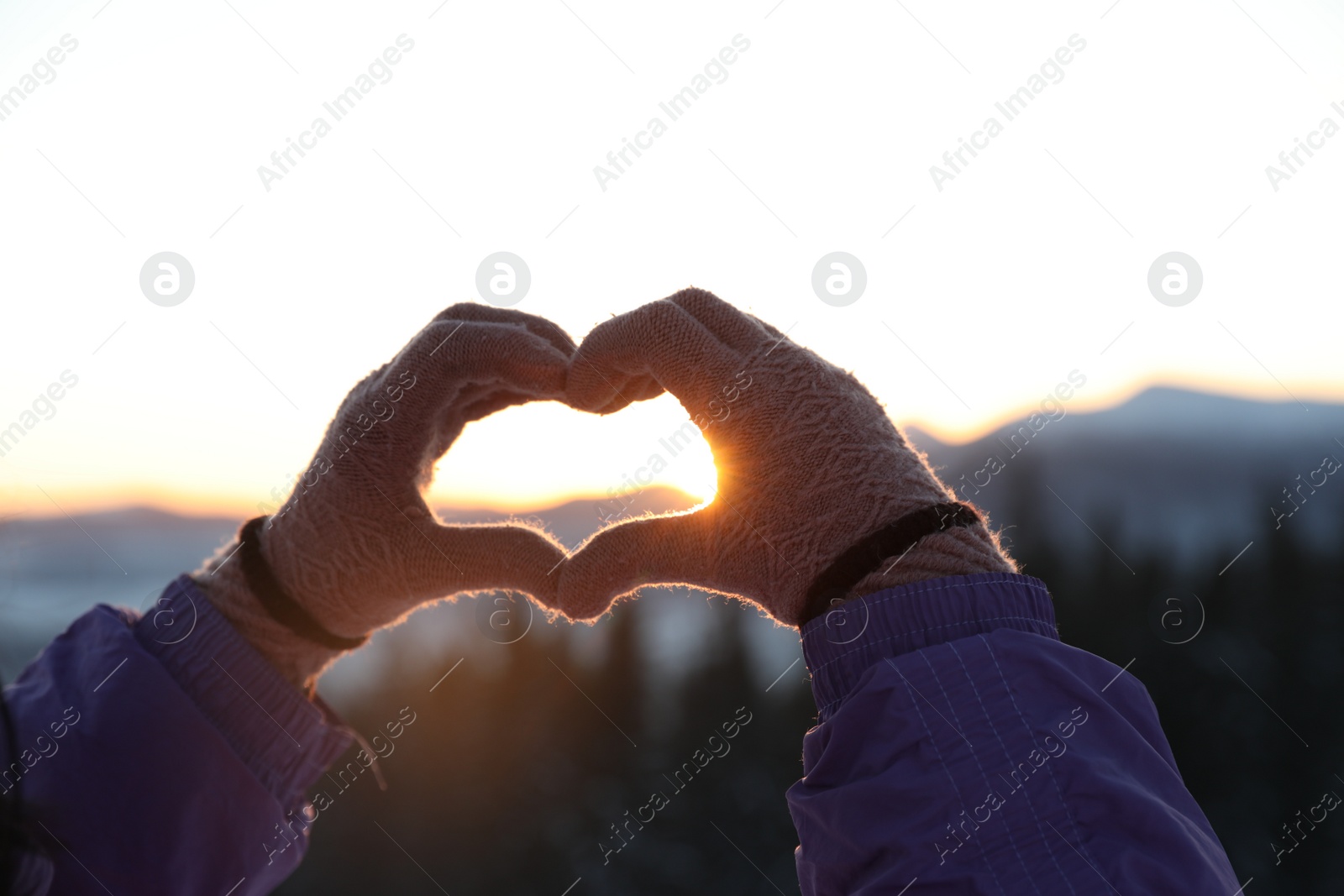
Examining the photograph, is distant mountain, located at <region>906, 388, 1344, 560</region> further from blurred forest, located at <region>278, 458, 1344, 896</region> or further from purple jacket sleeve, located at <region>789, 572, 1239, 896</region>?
purple jacket sleeve, located at <region>789, 572, 1239, 896</region>

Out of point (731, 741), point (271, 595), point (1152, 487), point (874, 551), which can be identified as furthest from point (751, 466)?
point (1152, 487)

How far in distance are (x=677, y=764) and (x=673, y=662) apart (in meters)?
0.73

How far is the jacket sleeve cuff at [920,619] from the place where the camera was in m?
0.71

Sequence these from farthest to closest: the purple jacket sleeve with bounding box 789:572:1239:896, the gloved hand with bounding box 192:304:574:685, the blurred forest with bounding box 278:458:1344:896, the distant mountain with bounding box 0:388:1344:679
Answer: the distant mountain with bounding box 0:388:1344:679
the blurred forest with bounding box 278:458:1344:896
the gloved hand with bounding box 192:304:574:685
the purple jacket sleeve with bounding box 789:572:1239:896

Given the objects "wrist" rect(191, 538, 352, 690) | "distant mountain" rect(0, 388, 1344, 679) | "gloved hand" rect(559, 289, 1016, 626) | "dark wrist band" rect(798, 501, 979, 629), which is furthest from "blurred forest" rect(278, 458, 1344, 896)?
"dark wrist band" rect(798, 501, 979, 629)

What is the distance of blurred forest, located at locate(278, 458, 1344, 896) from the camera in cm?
461

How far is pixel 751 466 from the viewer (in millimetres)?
896

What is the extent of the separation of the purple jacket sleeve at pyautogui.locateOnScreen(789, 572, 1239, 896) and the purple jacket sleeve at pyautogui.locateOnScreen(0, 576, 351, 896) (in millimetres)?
621

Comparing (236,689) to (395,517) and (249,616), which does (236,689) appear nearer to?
(249,616)

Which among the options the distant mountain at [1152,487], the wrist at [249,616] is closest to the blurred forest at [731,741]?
the distant mountain at [1152,487]

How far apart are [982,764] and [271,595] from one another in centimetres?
87

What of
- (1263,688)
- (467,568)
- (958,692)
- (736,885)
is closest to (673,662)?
(736,885)

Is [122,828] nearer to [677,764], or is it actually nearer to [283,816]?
[283,816]

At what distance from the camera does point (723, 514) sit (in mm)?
906
